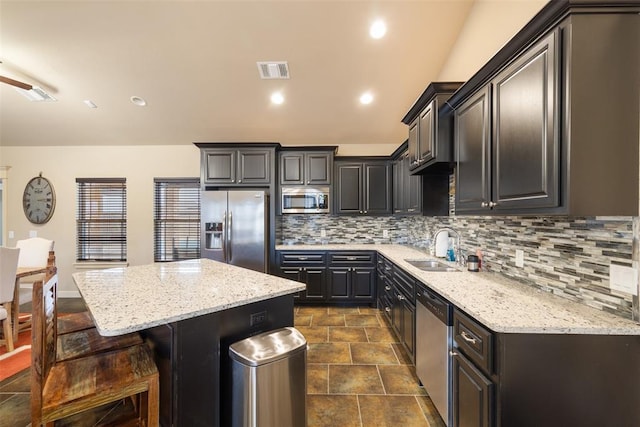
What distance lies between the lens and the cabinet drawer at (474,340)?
4.21 ft

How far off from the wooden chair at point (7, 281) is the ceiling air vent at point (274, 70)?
3115 mm

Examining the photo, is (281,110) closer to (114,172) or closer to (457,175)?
(457,175)

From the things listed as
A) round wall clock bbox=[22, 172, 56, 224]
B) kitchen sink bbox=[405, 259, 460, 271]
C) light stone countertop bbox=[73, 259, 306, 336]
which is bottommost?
kitchen sink bbox=[405, 259, 460, 271]

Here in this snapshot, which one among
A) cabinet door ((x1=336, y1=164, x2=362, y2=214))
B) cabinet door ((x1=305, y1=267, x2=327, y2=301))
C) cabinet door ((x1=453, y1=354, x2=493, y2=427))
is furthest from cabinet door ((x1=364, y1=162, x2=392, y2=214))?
cabinet door ((x1=453, y1=354, x2=493, y2=427))

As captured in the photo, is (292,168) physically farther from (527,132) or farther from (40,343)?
(40,343)

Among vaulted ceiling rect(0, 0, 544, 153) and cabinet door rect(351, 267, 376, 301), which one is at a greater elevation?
vaulted ceiling rect(0, 0, 544, 153)

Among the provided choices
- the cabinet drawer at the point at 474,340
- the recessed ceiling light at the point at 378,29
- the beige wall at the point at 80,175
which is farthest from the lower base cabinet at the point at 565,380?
the beige wall at the point at 80,175

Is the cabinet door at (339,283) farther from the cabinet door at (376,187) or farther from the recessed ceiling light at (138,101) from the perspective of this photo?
the recessed ceiling light at (138,101)

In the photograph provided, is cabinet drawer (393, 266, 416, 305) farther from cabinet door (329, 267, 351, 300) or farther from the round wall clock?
the round wall clock

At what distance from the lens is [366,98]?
3.70 metres

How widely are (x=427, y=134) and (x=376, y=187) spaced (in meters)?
1.99

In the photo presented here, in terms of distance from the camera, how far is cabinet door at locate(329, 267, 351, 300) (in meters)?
4.14

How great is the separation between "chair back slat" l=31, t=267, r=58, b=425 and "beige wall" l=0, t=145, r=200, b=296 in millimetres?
3678

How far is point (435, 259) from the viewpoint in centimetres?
300
